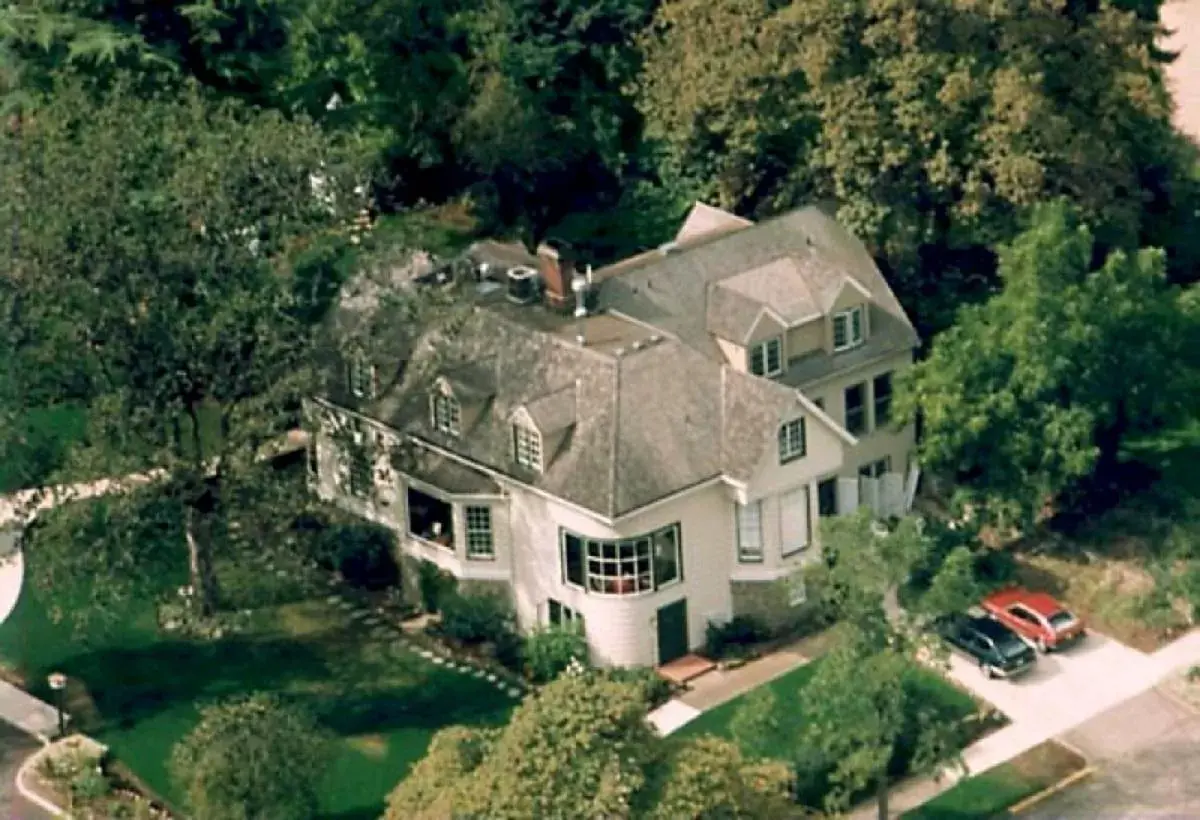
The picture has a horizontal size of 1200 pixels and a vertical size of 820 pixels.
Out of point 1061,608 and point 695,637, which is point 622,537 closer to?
point 695,637

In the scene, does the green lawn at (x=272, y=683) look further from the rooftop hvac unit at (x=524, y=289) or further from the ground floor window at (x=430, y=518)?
the rooftop hvac unit at (x=524, y=289)

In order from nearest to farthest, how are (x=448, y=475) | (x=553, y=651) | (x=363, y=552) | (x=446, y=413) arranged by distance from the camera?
(x=553, y=651)
(x=448, y=475)
(x=446, y=413)
(x=363, y=552)

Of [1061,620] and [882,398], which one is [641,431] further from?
[1061,620]

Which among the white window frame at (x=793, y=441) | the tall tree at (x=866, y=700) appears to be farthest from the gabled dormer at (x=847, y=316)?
the tall tree at (x=866, y=700)

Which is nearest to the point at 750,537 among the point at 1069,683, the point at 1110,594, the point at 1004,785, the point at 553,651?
the point at 553,651

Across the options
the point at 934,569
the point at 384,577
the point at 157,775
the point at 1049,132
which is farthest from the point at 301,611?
the point at 1049,132

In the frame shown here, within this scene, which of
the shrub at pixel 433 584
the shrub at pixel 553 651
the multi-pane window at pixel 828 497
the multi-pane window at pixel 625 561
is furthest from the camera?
the multi-pane window at pixel 828 497

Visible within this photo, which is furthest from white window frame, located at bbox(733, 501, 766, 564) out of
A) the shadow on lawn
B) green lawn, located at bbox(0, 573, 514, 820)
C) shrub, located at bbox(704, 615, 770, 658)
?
the shadow on lawn
